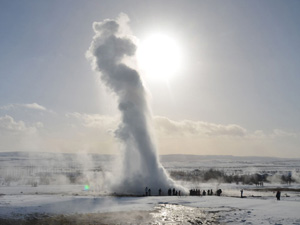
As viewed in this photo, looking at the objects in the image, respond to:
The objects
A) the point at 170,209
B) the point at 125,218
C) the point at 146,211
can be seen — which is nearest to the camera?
the point at 125,218

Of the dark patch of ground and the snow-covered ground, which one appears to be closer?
the dark patch of ground

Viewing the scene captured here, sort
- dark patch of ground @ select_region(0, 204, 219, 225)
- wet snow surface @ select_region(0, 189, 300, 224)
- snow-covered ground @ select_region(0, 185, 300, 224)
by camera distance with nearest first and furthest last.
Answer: dark patch of ground @ select_region(0, 204, 219, 225)
wet snow surface @ select_region(0, 189, 300, 224)
snow-covered ground @ select_region(0, 185, 300, 224)

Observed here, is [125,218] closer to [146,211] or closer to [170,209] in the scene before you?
[146,211]

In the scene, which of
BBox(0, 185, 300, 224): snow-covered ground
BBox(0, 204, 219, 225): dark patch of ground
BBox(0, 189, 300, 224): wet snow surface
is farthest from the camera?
BBox(0, 185, 300, 224): snow-covered ground

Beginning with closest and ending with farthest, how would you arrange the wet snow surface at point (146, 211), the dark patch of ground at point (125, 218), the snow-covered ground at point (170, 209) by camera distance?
the dark patch of ground at point (125, 218) < the wet snow surface at point (146, 211) < the snow-covered ground at point (170, 209)

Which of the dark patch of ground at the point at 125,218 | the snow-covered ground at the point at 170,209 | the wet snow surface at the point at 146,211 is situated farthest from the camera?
the snow-covered ground at the point at 170,209

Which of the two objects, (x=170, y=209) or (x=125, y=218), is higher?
(x=125, y=218)

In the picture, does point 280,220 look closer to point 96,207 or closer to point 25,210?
point 96,207

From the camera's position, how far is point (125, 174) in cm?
3656

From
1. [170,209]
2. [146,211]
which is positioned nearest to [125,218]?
[146,211]

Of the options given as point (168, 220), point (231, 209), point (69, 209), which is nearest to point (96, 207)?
point (69, 209)

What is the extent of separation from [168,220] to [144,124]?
68.5 ft

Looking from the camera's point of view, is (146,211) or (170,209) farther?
(170,209)

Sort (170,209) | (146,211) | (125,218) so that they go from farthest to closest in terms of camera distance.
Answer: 1. (170,209)
2. (146,211)
3. (125,218)
